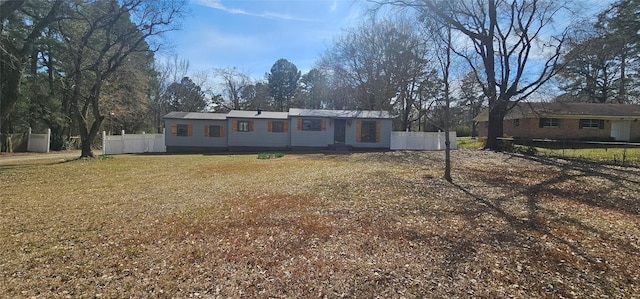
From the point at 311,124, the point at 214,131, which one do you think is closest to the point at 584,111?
the point at 311,124

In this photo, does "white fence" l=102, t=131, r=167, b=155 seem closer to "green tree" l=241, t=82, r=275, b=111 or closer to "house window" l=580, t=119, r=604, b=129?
"green tree" l=241, t=82, r=275, b=111

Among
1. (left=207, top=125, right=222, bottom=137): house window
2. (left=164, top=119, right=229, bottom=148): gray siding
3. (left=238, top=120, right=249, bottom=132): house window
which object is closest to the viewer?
(left=238, top=120, right=249, bottom=132): house window

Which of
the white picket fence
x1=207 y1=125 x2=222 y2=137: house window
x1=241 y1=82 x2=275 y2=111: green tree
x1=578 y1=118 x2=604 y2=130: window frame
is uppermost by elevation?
x1=241 y1=82 x2=275 y2=111: green tree

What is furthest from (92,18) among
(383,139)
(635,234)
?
(635,234)

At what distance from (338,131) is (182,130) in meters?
11.5

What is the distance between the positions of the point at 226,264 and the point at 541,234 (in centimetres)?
470

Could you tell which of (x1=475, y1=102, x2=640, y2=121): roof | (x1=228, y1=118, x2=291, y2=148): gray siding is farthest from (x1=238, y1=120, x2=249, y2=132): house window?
(x1=475, y1=102, x2=640, y2=121): roof

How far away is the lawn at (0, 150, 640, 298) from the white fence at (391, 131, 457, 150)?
12353 millimetres

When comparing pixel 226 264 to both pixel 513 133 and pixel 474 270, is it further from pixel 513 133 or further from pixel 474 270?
pixel 513 133

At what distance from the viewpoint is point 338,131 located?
69.4ft

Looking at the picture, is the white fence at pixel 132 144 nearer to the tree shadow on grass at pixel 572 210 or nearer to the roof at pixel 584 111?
the tree shadow on grass at pixel 572 210

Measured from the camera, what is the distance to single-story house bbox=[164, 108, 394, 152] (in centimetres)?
2067

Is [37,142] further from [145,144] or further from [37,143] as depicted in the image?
[145,144]

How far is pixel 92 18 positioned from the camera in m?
14.3
